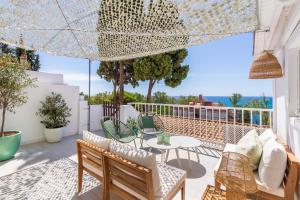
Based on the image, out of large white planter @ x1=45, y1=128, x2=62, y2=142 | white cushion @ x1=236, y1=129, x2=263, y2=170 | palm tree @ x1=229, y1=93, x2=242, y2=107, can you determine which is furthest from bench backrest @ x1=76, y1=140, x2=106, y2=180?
palm tree @ x1=229, y1=93, x2=242, y2=107

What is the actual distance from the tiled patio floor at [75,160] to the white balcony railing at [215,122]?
1.93 ft

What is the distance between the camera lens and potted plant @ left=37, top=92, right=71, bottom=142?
15.4 ft

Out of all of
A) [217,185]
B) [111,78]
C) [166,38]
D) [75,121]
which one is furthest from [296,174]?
[111,78]

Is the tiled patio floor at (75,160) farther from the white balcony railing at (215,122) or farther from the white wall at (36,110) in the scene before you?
the white balcony railing at (215,122)

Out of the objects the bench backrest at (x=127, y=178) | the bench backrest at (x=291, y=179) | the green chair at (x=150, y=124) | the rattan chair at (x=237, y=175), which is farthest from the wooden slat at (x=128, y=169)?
the green chair at (x=150, y=124)

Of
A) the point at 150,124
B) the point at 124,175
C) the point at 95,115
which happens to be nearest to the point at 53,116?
the point at 95,115

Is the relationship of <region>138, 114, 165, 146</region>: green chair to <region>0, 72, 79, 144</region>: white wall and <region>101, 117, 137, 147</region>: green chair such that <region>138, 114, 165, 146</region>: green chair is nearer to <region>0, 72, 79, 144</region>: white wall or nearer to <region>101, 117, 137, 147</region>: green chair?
<region>101, 117, 137, 147</region>: green chair

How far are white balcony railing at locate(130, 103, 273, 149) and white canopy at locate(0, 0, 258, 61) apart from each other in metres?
2.46

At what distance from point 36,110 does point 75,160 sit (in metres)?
2.39

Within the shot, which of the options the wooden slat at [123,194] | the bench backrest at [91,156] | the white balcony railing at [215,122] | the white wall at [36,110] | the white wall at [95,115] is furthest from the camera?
the white wall at [95,115]

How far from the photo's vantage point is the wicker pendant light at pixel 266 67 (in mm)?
2188

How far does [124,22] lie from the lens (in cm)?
212

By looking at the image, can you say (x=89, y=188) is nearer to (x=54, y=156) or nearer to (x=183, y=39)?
(x=54, y=156)

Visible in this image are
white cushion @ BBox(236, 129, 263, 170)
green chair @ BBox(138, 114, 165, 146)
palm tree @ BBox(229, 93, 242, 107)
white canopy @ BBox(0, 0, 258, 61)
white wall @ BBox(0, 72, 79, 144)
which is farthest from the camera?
palm tree @ BBox(229, 93, 242, 107)
